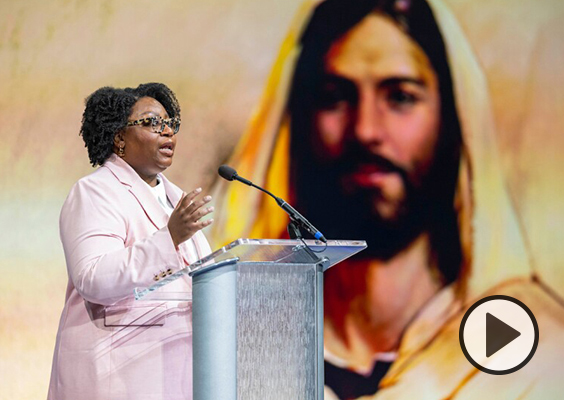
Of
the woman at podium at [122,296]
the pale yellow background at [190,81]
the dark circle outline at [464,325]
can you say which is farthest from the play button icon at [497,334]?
the woman at podium at [122,296]

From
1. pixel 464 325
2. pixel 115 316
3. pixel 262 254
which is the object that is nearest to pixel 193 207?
pixel 262 254

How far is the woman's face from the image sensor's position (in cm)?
231

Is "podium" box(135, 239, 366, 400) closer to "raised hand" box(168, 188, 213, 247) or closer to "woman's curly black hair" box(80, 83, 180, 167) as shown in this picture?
"raised hand" box(168, 188, 213, 247)

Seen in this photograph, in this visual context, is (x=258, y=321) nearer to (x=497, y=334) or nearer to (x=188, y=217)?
(x=188, y=217)

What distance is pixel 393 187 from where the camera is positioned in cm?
385

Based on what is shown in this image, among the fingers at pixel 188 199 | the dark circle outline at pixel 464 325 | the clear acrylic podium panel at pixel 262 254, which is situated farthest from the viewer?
the dark circle outline at pixel 464 325

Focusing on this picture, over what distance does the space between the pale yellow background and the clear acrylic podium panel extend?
6.89ft

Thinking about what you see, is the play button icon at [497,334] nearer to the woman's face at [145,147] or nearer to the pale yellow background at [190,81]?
the pale yellow background at [190,81]

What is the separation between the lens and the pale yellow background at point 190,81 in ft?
12.7

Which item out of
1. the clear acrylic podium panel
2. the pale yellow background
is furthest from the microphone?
the pale yellow background

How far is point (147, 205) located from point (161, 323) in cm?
36

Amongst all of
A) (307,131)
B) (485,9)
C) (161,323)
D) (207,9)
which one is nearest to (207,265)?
(161,323)

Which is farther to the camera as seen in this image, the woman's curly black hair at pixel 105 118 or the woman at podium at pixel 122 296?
the woman's curly black hair at pixel 105 118

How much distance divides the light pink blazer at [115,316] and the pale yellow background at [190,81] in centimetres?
184
